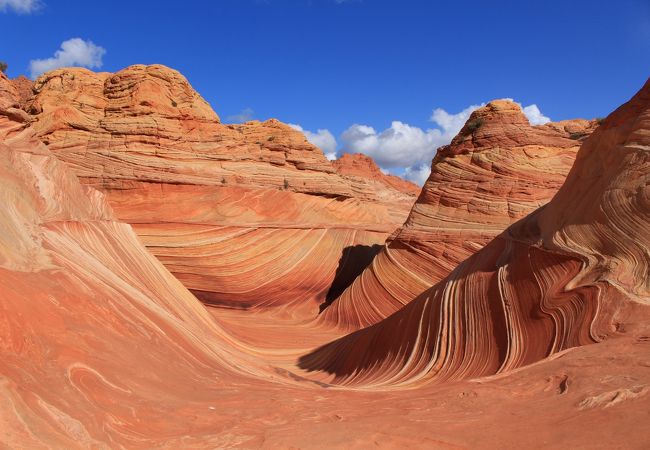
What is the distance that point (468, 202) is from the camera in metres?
13.2

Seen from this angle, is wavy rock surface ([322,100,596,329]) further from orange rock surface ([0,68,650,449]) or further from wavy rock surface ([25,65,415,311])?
orange rock surface ([0,68,650,449])

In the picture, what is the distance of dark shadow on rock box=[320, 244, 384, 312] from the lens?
55.3 feet

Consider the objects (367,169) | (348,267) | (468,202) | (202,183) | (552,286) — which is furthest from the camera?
(367,169)

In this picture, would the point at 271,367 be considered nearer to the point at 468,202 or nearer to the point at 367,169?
the point at 468,202

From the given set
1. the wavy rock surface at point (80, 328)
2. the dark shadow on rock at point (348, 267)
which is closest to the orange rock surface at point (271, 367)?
the wavy rock surface at point (80, 328)

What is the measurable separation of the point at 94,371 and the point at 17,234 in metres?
2.12

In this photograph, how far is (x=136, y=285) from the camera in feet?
22.9

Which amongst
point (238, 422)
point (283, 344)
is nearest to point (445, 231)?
point (283, 344)

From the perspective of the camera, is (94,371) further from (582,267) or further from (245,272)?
(245,272)

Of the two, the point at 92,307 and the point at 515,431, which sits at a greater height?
the point at 92,307

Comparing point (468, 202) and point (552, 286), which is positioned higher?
point (468, 202)

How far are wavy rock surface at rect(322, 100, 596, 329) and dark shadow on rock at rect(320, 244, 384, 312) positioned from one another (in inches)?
100

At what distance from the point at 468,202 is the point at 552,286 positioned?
7.66 m

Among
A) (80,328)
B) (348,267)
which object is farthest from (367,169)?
(80,328)
